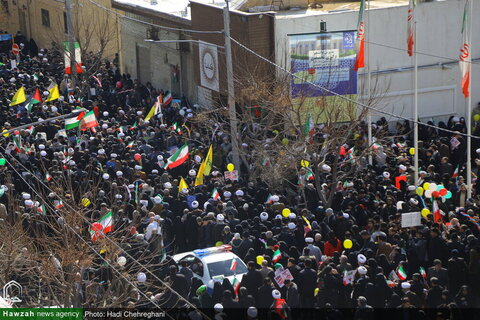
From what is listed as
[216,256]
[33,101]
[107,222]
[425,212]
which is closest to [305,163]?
[425,212]

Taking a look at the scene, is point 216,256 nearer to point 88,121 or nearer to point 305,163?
point 305,163

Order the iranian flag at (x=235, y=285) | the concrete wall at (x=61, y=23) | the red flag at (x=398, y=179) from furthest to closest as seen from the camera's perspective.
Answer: the concrete wall at (x=61, y=23), the red flag at (x=398, y=179), the iranian flag at (x=235, y=285)

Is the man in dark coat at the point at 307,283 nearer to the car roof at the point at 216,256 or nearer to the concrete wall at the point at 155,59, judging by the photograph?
the car roof at the point at 216,256

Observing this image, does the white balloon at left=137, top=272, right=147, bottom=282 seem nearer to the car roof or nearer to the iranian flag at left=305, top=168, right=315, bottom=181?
the car roof

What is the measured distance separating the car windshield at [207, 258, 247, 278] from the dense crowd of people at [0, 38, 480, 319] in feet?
0.56

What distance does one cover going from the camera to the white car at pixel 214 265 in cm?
1752

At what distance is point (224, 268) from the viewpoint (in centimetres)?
1770

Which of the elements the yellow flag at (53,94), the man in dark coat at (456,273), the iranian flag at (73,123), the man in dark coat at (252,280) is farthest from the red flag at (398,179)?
the yellow flag at (53,94)

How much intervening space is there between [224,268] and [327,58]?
41.6 feet

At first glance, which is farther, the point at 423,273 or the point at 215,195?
the point at 215,195

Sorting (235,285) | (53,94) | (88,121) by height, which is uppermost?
(88,121)

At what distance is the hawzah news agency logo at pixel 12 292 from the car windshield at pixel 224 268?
309cm

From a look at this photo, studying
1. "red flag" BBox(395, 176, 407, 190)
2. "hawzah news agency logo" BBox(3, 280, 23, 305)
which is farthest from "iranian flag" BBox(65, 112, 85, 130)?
"hawzah news agency logo" BBox(3, 280, 23, 305)

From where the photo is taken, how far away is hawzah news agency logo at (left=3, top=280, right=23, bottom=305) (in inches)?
626
